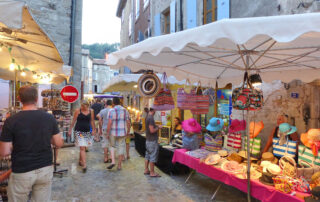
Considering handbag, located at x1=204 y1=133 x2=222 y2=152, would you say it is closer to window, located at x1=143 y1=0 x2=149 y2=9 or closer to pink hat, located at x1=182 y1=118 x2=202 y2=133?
pink hat, located at x1=182 y1=118 x2=202 y2=133

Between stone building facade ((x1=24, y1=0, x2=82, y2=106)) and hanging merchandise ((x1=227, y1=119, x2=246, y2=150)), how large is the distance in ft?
28.4

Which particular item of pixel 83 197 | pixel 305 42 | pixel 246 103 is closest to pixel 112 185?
pixel 83 197

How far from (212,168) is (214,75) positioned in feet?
8.07

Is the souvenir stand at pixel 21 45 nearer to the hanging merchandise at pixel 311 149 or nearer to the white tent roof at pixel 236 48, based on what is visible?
the white tent roof at pixel 236 48

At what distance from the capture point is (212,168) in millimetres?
4047

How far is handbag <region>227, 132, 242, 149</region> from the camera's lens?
4871 mm

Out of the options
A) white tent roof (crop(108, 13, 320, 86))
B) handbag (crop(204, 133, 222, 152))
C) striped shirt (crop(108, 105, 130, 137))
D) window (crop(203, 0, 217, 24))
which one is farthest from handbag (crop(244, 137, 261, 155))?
window (crop(203, 0, 217, 24))

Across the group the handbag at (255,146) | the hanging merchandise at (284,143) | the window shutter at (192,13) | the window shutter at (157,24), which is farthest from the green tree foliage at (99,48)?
the hanging merchandise at (284,143)

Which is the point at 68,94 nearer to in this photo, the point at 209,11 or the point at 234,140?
the point at 234,140

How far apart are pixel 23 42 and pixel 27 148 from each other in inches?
80.9

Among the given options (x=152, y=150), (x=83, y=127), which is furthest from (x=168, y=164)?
(x=83, y=127)

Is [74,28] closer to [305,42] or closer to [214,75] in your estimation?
[214,75]

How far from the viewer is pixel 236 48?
329 centimetres

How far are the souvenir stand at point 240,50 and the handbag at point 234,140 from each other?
1.03m
